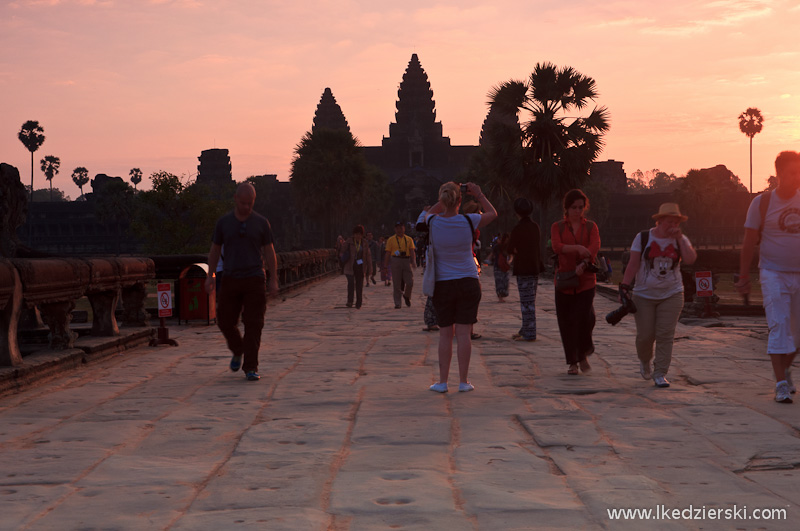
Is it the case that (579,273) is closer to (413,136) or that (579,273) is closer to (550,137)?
(550,137)

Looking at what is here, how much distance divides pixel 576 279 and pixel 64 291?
4855 millimetres

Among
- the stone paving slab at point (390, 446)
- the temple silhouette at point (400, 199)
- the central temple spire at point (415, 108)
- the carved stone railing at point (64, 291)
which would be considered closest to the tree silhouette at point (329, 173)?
the temple silhouette at point (400, 199)

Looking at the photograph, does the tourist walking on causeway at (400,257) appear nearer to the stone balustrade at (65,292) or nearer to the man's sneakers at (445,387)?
the stone balustrade at (65,292)

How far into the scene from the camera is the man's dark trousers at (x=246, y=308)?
8.50 m

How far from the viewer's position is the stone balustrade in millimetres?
7973

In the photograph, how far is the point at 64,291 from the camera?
9.20m

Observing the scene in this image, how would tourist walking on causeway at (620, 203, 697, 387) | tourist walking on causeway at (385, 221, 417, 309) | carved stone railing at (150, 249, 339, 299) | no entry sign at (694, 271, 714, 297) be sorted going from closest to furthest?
tourist walking on causeway at (620, 203, 697, 387) → no entry sign at (694, 271, 714, 297) → carved stone railing at (150, 249, 339, 299) → tourist walking on causeway at (385, 221, 417, 309)

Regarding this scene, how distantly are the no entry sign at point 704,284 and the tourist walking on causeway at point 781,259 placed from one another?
328 inches

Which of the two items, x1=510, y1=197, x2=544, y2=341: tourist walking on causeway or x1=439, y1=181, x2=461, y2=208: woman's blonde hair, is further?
x1=510, y1=197, x2=544, y2=341: tourist walking on causeway

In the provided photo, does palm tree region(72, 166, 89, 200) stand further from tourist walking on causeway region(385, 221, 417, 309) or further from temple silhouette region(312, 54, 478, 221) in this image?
tourist walking on causeway region(385, 221, 417, 309)

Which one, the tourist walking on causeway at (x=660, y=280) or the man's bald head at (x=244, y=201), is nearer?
the tourist walking on causeway at (x=660, y=280)

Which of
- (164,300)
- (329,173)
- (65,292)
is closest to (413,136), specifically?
(329,173)

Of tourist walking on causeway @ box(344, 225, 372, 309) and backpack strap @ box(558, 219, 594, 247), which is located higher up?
backpack strap @ box(558, 219, 594, 247)

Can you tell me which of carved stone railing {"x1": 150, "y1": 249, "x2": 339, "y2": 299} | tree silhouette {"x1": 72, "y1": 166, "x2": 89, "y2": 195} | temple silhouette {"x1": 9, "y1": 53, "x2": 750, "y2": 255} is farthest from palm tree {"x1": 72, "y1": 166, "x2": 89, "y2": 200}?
carved stone railing {"x1": 150, "y1": 249, "x2": 339, "y2": 299}
